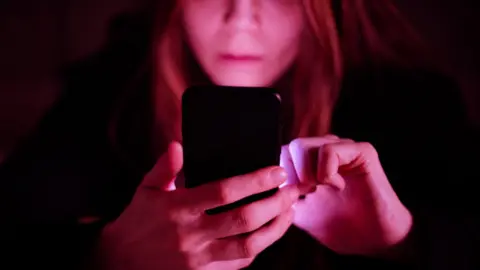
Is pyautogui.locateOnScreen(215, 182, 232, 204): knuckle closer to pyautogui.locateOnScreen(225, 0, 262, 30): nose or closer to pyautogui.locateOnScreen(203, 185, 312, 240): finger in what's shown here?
pyautogui.locateOnScreen(203, 185, 312, 240): finger

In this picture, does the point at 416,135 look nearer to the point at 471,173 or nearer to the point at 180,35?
the point at 471,173

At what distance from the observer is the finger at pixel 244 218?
0.48 metres

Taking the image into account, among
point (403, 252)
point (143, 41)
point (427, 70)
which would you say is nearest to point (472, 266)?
point (403, 252)

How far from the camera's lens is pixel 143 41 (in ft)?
1.89

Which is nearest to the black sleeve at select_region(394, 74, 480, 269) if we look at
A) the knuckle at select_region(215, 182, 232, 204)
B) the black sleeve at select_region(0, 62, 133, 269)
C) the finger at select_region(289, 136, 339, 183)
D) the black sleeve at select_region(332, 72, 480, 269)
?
the black sleeve at select_region(332, 72, 480, 269)

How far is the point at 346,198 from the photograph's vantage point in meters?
0.60

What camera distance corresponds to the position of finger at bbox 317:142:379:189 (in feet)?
1.64

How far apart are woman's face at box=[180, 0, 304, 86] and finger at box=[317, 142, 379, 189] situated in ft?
0.49

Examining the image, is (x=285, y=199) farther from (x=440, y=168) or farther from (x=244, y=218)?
(x=440, y=168)

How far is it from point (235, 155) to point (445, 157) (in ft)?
0.97

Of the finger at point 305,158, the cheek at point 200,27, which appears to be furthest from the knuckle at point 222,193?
the cheek at point 200,27

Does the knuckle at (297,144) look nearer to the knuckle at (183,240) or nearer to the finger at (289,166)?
the finger at (289,166)

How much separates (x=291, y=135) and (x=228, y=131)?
0.13m

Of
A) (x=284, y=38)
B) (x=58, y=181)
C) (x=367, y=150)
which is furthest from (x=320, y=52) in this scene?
(x=58, y=181)
